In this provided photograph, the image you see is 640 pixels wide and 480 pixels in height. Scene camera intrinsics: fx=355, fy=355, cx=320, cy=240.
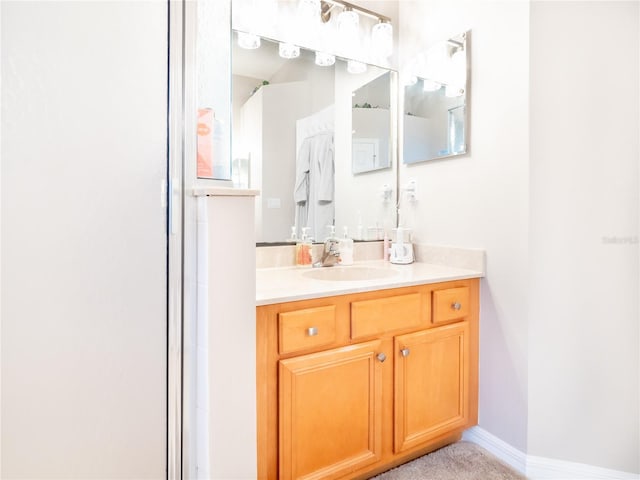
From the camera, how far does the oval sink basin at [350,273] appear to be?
1.67m

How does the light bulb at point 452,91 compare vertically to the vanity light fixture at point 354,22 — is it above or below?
below

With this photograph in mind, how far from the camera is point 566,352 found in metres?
1.39

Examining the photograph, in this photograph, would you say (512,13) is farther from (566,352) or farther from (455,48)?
(566,352)

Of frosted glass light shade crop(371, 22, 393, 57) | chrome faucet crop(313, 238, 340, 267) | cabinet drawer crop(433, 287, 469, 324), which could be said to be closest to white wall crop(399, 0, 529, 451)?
cabinet drawer crop(433, 287, 469, 324)

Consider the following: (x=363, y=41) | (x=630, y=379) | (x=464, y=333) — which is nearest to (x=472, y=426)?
(x=464, y=333)

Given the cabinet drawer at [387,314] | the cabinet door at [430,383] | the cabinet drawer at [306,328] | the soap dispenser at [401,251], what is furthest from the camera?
the soap dispenser at [401,251]

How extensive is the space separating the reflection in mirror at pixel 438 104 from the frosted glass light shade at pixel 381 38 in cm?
21

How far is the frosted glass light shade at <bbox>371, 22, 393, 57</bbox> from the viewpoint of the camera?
1940mm

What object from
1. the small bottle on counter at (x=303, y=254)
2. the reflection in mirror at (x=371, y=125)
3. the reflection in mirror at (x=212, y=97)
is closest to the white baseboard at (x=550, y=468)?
the small bottle on counter at (x=303, y=254)

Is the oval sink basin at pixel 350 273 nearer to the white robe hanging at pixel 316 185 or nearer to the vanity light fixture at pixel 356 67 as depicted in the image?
the white robe hanging at pixel 316 185

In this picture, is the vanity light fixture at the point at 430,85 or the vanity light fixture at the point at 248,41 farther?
the vanity light fixture at the point at 430,85

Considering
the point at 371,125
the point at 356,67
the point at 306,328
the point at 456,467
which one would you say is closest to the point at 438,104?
the point at 371,125

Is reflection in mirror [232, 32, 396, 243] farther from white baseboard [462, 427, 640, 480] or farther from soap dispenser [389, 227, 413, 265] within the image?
white baseboard [462, 427, 640, 480]

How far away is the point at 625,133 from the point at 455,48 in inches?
32.0
